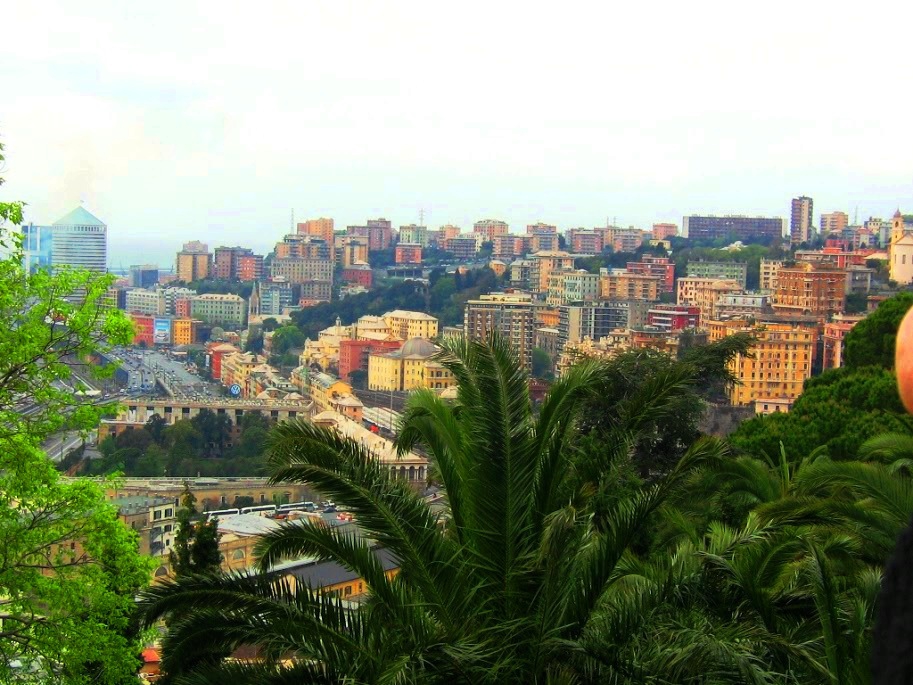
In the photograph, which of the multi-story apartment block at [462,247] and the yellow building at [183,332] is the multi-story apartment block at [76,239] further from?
the multi-story apartment block at [462,247]

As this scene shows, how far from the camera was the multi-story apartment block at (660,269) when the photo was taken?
5991cm

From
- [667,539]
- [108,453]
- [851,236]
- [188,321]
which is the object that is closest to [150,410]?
[108,453]

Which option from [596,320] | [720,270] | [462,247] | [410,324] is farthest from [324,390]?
[462,247]

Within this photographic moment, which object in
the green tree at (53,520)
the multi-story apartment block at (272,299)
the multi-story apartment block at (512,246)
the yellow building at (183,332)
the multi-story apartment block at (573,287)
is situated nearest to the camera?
the green tree at (53,520)

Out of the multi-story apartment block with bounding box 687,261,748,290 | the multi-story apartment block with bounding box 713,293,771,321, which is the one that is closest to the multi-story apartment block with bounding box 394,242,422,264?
the multi-story apartment block with bounding box 687,261,748,290

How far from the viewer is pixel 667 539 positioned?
16.7 ft

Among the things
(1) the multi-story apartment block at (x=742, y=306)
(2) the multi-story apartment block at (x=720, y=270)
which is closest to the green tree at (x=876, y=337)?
(1) the multi-story apartment block at (x=742, y=306)

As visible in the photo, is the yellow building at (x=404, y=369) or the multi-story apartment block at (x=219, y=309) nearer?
the yellow building at (x=404, y=369)

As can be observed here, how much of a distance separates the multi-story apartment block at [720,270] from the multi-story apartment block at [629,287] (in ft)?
6.39

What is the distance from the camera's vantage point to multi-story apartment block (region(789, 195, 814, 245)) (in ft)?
263

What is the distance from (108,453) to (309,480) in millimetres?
34787

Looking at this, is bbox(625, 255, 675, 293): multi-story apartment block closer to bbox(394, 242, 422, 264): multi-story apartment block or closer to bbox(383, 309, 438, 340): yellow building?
bbox(383, 309, 438, 340): yellow building

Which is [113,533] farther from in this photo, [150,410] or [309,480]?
Answer: [150,410]

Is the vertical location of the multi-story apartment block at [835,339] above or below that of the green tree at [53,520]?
below
